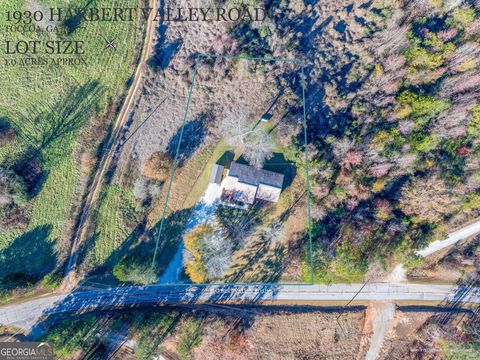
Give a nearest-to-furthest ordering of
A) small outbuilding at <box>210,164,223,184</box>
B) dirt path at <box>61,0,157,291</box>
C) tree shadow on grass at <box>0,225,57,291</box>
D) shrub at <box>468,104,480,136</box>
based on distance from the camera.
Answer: small outbuilding at <box>210,164,223,184</box> → tree shadow on grass at <box>0,225,57,291</box> → dirt path at <box>61,0,157,291</box> → shrub at <box>468,104,480,136</box>

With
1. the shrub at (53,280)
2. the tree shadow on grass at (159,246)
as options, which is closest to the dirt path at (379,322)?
the tree shadow on grass at (159,246)

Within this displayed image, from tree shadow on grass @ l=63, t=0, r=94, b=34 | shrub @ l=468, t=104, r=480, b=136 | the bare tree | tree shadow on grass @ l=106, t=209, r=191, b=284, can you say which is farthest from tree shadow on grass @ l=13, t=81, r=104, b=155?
shrub @ l=468, t=104, r=480, b=136

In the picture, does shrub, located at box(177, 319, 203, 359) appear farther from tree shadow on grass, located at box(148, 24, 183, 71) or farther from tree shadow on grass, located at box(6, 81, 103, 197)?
tree shadow on grass, located at box(148, 24, 183, 71)

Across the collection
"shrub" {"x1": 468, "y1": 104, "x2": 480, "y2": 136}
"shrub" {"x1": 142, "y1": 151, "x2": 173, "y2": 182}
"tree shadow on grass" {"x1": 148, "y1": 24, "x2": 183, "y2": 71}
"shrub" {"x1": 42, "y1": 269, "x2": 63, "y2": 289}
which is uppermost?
"tree shadow on grass" {"x1": 148, "y1": 24, "x2": 183, "y2": 71}

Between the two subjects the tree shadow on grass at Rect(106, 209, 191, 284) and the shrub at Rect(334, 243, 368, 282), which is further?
the tree shadow on grass at Rect(106, 209, 191, 284)

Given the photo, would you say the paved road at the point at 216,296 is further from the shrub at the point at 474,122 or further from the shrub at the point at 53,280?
the shrub at the point at 474,122

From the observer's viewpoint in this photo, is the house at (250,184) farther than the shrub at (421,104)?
No

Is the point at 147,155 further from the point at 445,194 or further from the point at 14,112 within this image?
the point at 445,194
